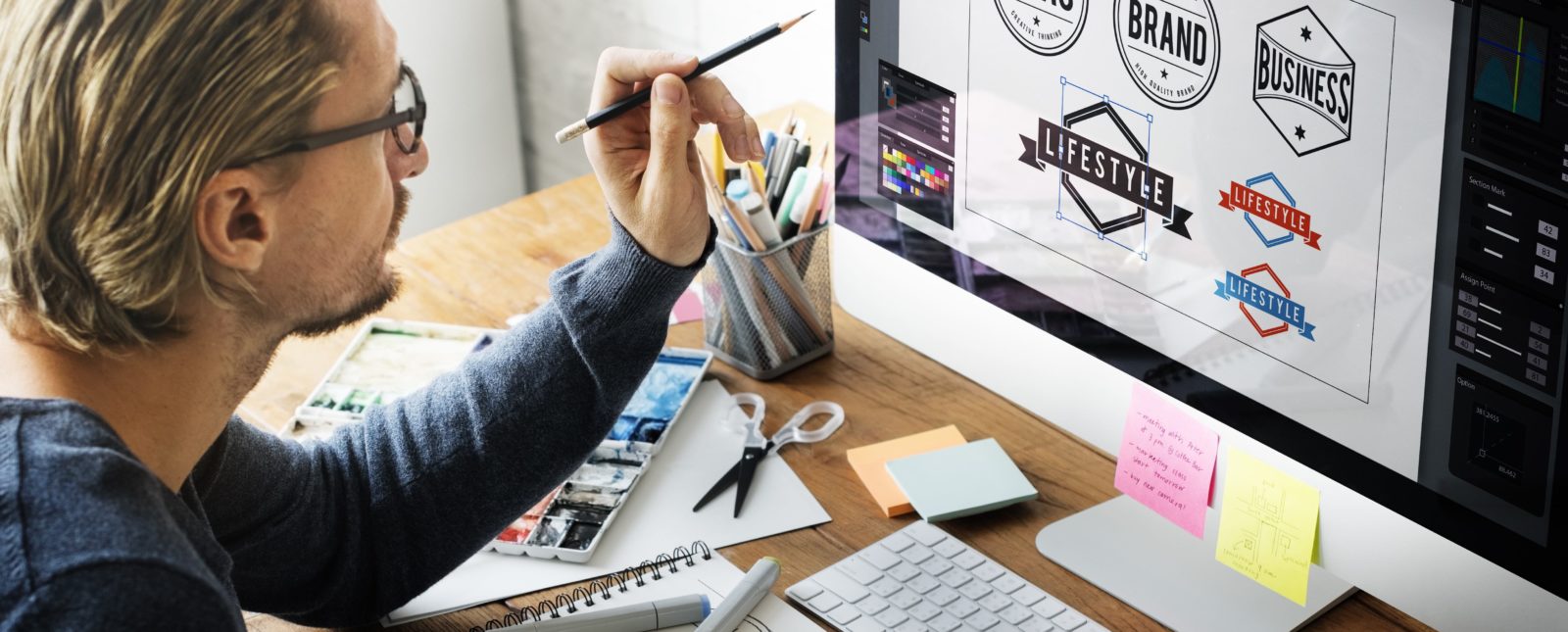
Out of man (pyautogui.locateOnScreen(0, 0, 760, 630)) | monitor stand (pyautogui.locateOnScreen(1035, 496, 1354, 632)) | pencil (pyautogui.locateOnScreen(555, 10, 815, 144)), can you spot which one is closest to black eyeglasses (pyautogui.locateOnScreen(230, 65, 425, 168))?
man (pyautogui.locateOnScreen(0, 0, 760, 630))

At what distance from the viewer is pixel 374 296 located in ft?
2.91

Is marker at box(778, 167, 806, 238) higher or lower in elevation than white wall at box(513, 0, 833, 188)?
higher

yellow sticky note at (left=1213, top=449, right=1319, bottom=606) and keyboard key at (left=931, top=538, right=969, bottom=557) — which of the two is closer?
yellow sticky note at (left=1213, top=449, right=1319, bottom=606)

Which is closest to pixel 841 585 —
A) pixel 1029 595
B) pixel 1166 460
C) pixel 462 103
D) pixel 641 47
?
pixel 1029 595

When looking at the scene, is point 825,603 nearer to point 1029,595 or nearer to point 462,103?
point 1029,595

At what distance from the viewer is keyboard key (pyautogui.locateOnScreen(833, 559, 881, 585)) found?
0.96 metres

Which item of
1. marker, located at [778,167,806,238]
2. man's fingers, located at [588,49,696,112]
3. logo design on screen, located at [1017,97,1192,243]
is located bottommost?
marker, located at [778,167,806,238]

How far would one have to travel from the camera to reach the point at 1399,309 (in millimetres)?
756

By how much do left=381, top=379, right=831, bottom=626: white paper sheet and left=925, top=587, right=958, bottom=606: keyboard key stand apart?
0.11 metres

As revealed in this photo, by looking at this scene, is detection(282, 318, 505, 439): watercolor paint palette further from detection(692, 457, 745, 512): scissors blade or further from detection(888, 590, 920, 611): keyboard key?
detection(888, 590, 920, 611): keyboard key

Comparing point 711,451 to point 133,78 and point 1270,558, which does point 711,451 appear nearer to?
point 1270,558

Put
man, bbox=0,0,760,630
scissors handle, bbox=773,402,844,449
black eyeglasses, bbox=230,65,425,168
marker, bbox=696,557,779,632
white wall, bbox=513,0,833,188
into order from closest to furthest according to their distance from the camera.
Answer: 1. man, bbox=0,0,760,630
2. black eyeglasses, bbox=230,65,425,168
3. marker, bbox=696,557,779,632
4. scissors handle, bbox=773,402,844,449
5. white wall, bbox=513,0,833,188

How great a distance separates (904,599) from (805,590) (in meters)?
0.07

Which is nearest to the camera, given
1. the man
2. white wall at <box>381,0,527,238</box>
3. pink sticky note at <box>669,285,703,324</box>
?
the man
